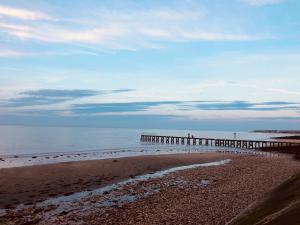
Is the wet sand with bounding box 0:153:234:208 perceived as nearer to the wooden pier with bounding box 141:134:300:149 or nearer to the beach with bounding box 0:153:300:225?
the beach with bounding box 0:153:300:225

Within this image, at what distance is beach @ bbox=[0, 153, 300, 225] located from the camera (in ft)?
49.4

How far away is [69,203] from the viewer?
1914 cm

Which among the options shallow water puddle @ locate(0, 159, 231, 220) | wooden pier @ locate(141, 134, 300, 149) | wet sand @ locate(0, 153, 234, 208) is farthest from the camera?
wooden pier @ locate(141, 134, 300, 149)

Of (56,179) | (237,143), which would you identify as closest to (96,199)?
(56,179)

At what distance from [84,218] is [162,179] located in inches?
494

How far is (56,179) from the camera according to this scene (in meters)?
27.9

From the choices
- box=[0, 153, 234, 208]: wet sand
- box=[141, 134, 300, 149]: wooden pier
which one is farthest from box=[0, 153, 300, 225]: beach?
box=[141, 134, 300, 149]: wooden pier

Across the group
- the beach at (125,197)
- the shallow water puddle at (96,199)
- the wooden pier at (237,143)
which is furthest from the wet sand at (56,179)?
the wooden pier at (237,143)

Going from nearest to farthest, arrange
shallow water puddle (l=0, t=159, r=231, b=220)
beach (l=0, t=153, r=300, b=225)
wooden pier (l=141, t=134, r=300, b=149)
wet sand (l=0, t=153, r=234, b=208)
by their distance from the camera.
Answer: beach (l=0, t=153, r=300, b=225)
shallow water puddle (l=0, t=159, r=231, b=220)
wet sand (l=0, t=153, r=234, b=208)
wooden pier (l=141, t=134, r=300, b=149)

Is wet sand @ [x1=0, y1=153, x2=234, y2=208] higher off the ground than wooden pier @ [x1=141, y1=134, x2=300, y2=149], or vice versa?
wooden pier @ [x1=141, y1=134, x2=300, y2=149]

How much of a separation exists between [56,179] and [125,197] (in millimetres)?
9588

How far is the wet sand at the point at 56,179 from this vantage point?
70.9ft

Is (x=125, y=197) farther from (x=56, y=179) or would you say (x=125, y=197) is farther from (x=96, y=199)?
(x=56, y=179)

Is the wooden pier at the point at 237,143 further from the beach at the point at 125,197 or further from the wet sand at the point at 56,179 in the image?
the beach at the point at 125,197
